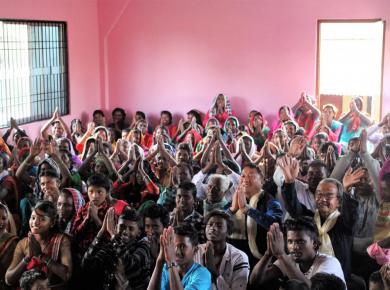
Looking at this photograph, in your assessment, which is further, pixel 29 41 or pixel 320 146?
pixel 29 41

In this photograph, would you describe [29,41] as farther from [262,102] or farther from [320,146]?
[320,146]

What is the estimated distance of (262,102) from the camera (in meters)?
9.82

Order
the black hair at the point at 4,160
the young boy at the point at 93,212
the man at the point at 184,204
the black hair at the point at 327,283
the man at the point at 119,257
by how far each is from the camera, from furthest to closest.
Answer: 1. the black hair at the point at 4,160
2. the man at the point at 184,204
3. the young boy at the point at 93,212
4. the man at the point at 119,257
5. the black hair at the point at 327,283

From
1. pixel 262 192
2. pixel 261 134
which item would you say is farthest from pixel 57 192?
pixel 261 134

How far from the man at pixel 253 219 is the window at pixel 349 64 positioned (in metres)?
5.17

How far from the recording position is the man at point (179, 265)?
3.52m

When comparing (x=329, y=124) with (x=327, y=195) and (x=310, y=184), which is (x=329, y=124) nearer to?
(x=310, y=184)

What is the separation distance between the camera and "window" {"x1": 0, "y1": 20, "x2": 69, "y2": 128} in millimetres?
8500

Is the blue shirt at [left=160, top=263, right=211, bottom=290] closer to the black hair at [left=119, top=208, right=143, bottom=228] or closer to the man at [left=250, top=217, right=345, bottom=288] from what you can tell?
the man at [left=250, top=217, right=345, bottom=288]

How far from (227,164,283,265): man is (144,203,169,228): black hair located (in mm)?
425

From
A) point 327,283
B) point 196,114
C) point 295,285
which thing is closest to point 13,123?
point 196,114

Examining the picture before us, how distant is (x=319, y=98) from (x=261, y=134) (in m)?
1.46

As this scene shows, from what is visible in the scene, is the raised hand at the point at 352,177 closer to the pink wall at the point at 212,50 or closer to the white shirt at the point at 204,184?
the white shirt at the point at 204,184

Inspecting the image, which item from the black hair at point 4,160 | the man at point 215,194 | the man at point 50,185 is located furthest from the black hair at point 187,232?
the black hair at point 4,160
